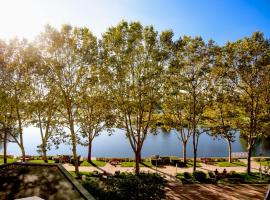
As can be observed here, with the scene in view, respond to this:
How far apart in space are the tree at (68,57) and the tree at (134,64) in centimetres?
183

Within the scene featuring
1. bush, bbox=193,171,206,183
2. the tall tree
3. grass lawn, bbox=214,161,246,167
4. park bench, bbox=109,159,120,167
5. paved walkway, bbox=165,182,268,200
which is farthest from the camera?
grass lawn, bbox=214,161,246,167

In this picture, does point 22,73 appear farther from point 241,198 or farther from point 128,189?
point 241,198

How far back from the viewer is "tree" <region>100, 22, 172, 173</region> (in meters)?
29.0

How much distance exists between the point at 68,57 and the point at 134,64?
7.43 meters

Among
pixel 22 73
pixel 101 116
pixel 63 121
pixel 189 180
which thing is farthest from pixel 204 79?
pixel 22 73

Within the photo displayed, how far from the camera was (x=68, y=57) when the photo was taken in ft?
101

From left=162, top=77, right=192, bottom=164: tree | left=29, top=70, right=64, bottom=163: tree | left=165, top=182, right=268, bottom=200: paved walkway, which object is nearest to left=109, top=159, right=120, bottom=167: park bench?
left=162, top=77, right=192, bottom=164: tree

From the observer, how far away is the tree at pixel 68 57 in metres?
29.8

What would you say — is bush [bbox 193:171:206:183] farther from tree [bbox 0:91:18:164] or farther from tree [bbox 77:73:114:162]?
tree [bbox 0:91:18:164]

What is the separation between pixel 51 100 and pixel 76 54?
6.86 m

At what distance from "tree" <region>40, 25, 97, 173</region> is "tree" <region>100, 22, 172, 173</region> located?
72.2 inches

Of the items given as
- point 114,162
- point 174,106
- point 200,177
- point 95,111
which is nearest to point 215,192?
point 200,177

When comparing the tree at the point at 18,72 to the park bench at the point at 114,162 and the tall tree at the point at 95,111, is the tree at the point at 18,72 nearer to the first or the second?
the tall tree at the point at 95,111

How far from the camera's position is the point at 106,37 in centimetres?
2947
